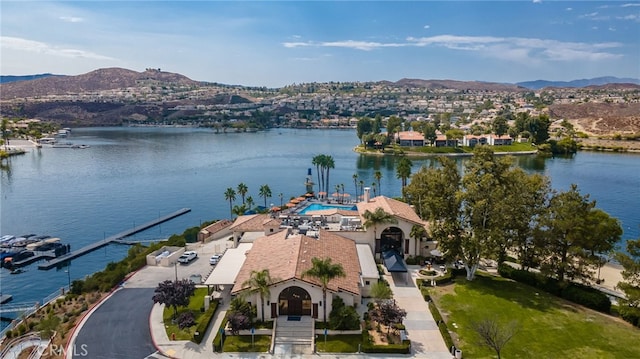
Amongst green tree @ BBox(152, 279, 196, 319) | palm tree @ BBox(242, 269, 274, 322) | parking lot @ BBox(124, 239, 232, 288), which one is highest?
palm tree @ BBox(242, 269, 274, 322)

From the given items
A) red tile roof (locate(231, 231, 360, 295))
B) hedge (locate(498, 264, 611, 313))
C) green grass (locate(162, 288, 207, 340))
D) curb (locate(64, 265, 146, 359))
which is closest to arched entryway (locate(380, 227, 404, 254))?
red tile roof (locate(231, 231, 360, 295))

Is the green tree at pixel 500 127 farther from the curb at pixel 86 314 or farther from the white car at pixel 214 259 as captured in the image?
the curb at pixel 86 314

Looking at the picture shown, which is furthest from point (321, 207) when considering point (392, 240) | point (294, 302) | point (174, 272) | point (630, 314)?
point (630, 314)

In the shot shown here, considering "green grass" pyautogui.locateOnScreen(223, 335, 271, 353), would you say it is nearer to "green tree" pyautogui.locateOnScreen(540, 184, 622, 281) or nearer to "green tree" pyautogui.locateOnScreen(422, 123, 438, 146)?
"green tree" pyautogui.locateOnScreen(540, 184, 622, 281)

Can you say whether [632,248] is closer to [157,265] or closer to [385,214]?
[385,214]

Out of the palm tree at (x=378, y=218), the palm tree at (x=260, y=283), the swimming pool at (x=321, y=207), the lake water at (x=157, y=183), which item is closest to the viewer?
the palm tree at (x=260, y=283)

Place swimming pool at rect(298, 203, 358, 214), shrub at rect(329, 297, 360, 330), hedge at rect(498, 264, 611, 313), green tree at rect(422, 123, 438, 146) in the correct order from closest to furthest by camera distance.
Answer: shrub at rect(329, 297, 360, 330) → hedge at rect(498, 264, 611, 313) → swimming pool at rect(298, 203, 358, 214) → green tree at rect(422, 123, 438, 146)

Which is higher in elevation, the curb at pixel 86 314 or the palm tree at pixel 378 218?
the palm tree at pixel 378 218

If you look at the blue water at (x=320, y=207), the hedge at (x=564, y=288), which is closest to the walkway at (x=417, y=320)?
the hedge at (x=564, y=288)
